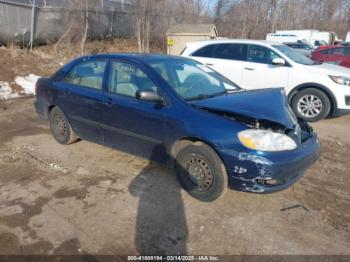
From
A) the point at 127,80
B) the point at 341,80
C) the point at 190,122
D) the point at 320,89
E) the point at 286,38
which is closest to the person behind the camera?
the point at 190,122

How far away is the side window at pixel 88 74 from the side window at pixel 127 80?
236mm

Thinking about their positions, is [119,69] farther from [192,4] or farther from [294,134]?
[192,4]

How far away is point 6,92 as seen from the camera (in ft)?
29.1

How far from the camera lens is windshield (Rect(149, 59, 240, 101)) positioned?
3.72 meters

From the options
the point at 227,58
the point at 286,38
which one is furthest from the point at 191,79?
the point at 286,38

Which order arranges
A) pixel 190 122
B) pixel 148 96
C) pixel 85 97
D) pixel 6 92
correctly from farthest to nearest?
pixel 6 92
pixel 85 97
pixel 148 96
pixel 190 122

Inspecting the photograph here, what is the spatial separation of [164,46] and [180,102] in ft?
61.6

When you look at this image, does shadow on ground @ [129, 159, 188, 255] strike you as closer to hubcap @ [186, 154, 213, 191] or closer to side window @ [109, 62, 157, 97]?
hubcap @ [186, 154, 213, 191]

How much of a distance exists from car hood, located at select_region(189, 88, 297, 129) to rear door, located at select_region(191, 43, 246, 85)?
3563 millimetres

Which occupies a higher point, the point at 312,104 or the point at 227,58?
the point at 227,58

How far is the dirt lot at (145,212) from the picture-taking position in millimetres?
2779

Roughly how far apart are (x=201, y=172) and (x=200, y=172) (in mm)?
12

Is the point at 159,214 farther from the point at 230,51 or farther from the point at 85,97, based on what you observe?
the point at 230,51

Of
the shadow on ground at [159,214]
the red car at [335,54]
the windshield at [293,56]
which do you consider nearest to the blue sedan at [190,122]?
the shadow on ground at [159,214]
